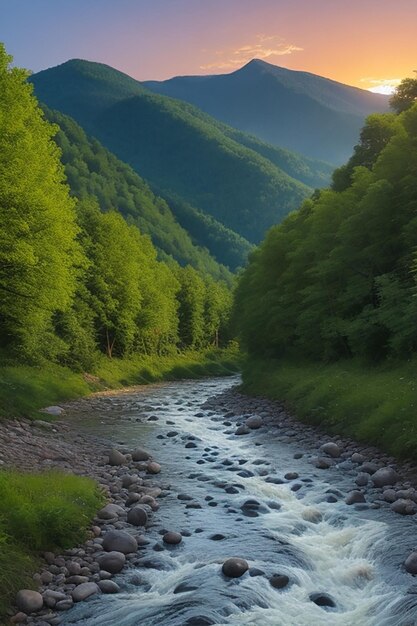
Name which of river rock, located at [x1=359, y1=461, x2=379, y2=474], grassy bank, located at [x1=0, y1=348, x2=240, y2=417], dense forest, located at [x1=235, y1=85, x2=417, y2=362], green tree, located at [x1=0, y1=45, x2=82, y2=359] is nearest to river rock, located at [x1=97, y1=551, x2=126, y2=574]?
river rock, located at [x1=359, y1=461, x2=379, y2=474]

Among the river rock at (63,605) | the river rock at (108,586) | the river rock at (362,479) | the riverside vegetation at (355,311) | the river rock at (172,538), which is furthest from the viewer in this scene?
the riverside vegetation at (355,311)

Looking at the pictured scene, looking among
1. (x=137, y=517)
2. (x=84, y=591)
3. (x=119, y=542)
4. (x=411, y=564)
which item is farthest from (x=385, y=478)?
(x=84, y=591)

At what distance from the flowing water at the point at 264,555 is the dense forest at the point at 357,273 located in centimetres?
1112

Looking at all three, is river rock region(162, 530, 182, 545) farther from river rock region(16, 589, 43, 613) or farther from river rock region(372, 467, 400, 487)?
river rock region(372, 467, 400, 487)

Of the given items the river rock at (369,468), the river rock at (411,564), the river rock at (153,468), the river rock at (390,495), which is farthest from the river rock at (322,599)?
the river rock at (153,468)

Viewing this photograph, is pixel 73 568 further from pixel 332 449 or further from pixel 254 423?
pixel 254 423

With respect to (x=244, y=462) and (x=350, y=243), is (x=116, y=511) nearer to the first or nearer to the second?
(x=244, y=462)

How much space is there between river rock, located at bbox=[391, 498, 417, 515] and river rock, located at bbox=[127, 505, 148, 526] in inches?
251

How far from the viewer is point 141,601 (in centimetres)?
955

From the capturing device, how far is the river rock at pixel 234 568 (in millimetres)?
10367

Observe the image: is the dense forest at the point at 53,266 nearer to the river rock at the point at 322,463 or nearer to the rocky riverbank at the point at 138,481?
the rocky riverbank at the point at 138,481

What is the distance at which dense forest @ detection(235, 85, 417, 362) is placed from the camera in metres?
29.6

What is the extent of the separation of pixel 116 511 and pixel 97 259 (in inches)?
1777

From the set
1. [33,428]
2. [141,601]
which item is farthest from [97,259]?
[141,601]
